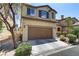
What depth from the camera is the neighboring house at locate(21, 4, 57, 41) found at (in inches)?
114

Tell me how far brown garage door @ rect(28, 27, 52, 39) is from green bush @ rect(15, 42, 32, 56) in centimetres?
26

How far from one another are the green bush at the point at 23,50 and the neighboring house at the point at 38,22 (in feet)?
0.55

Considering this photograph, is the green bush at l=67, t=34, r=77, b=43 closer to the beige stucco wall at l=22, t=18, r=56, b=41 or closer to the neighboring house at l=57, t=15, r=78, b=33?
the neighboring house at l=57, t=15, r=78, b=33

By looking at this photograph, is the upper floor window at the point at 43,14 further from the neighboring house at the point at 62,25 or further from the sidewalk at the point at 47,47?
the sidewalk at the point at 47,47

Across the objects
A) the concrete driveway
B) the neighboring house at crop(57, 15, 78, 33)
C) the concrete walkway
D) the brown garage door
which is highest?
the neighboring house at crop(57, 15, 78, 33)

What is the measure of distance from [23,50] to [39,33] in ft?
2.06

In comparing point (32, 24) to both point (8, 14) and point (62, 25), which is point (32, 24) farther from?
point (62, 25)

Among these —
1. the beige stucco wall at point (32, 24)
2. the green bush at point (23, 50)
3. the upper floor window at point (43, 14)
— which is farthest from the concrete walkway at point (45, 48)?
the upper floor window at point (43, 14)

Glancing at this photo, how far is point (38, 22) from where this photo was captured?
300cm

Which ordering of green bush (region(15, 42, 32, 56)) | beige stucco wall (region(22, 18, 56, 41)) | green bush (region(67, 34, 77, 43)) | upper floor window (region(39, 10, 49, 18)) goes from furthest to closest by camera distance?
upper floor window (region(39, 10, 49, 18)), green bush (region(67, 34, 77, 43)), beige stucco wall (region(22, 18, 56, 41)), green bush (region(15, 42, 32, 56))

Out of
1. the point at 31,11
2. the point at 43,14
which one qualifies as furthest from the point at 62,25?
the point at 31,11

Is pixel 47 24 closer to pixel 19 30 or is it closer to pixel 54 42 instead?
pixel 54 42

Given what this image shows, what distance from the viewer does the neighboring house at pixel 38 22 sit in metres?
2.90

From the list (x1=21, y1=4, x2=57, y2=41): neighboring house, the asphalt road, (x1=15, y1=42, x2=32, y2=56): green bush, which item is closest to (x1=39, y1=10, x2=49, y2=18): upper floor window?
(x1=21, y1=4, x2=57, y2=41): neighboring house
